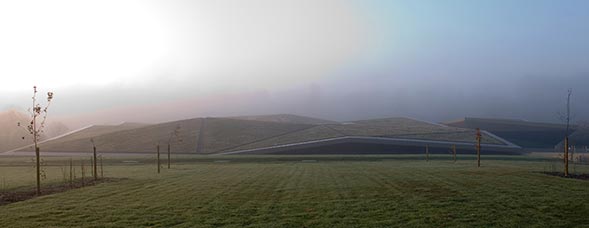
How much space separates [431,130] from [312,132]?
21.9 meters

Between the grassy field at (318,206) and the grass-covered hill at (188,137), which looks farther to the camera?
the grass-covered hill at (188,137)

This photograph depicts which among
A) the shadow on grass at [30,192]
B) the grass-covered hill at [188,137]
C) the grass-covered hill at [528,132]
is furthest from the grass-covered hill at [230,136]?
the shadow on grass at [30,192]

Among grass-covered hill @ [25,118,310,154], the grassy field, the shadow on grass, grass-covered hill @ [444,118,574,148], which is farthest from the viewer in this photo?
grass-covered hill @ [444,118,574,148]

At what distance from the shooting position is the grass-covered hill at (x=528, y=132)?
336ft

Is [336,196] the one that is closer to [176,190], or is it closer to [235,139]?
[176,190]

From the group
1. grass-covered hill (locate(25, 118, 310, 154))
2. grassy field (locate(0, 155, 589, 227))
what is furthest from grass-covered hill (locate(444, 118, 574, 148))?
grassy field (locate(0, 155, 589, 227))

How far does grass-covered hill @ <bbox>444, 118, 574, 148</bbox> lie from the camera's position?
336 feet

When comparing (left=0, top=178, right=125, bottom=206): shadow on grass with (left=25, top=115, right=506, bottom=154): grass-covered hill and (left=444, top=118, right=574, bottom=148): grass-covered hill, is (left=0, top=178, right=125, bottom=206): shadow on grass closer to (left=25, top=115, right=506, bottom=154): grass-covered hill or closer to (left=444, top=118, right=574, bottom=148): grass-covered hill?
(left=25, top=115, right=506, bottom=154): grass-covered hill

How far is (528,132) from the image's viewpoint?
10431 cm

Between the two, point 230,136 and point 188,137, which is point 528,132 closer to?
point 230,136

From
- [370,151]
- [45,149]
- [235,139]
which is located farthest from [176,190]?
[45,149]

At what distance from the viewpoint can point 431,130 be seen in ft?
306

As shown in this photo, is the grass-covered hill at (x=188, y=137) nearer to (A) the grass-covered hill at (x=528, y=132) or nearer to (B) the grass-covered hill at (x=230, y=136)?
(B) the grass-covered hill at (x=230, y=136)

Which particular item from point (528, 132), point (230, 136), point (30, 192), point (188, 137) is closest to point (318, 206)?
point (30, 192)
